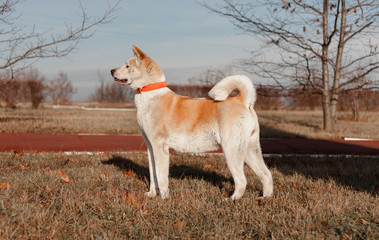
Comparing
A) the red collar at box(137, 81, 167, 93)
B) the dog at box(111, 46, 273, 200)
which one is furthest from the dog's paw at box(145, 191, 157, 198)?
the red collar at box(137, 81, 167, 93)

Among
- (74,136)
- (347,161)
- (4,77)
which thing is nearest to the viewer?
(347,161)

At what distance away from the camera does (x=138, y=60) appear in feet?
14.0

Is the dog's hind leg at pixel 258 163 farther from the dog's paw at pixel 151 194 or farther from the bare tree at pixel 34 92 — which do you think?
the bare tree at pixel 34 92

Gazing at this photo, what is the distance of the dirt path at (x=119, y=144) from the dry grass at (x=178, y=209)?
9.73 ft

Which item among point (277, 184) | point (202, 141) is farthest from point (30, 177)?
point (277, 184)

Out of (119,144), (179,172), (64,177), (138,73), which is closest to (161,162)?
(138,73)

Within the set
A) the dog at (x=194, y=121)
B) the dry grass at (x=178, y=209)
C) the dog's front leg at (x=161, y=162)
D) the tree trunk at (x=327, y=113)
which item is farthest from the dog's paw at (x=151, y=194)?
the tree trunk at (x=327, y=113)

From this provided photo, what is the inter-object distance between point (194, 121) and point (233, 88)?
627mm

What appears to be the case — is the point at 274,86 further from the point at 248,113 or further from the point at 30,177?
the point at 30,177

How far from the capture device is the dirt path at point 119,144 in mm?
8315

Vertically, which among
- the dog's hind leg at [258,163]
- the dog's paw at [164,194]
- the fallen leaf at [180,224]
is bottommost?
the dog's paw at [164,194]

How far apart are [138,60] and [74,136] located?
22.0 ft

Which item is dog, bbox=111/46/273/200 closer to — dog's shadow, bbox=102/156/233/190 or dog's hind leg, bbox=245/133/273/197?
dog's hind leg, bbox=245/133/273/197

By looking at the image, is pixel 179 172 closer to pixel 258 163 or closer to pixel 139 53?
pixel 258 163
